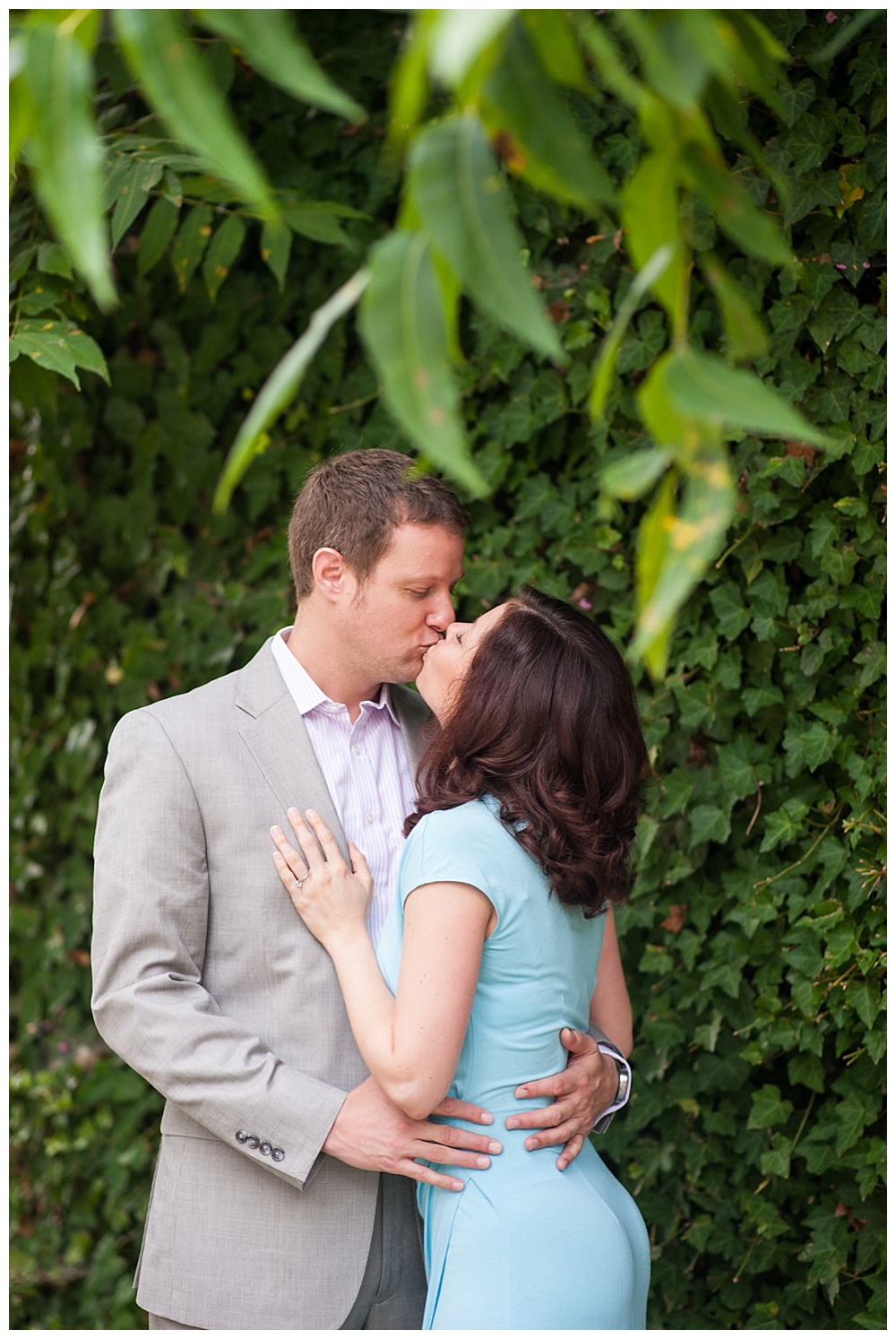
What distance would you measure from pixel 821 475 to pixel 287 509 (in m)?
1.34

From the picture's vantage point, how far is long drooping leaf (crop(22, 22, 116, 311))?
0.60 m

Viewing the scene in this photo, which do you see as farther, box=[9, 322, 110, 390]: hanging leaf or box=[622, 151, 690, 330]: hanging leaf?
box=[9, 322, 110, 390]: hanging leaf

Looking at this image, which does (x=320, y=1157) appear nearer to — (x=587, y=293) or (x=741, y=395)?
(x=741, y=395)

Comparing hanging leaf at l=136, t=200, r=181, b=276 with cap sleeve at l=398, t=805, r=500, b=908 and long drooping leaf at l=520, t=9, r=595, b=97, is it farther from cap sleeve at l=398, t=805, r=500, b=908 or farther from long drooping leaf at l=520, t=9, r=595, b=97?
long drooping leaf at l=520, t=9, r=595, b=97

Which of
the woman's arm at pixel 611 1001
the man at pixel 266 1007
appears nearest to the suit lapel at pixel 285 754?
the man at pixel 266 1007

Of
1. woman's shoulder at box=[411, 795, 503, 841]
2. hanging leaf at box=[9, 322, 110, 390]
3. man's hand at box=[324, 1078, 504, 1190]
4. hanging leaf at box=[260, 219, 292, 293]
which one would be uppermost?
hanging leaf at box=[260, 219, 292, 293]

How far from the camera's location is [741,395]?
0.58 m

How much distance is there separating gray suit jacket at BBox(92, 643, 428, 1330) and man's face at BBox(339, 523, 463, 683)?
248 millimetres

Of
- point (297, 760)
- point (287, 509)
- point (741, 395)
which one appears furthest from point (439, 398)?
point (287, 509)

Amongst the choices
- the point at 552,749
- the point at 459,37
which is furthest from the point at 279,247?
the point at 459,37

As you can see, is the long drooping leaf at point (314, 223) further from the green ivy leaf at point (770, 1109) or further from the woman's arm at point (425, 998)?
the green ivy leaf at point (770, 1109)

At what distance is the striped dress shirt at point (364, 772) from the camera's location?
1759mm

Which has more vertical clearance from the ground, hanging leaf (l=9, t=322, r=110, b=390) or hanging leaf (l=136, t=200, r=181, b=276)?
hanging leaf (l=136, t=200, r=181, b=276)

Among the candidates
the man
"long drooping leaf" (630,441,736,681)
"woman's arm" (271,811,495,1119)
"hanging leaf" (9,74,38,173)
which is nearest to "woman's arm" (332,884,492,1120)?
"woman's arm" (271,811,495,1119)
